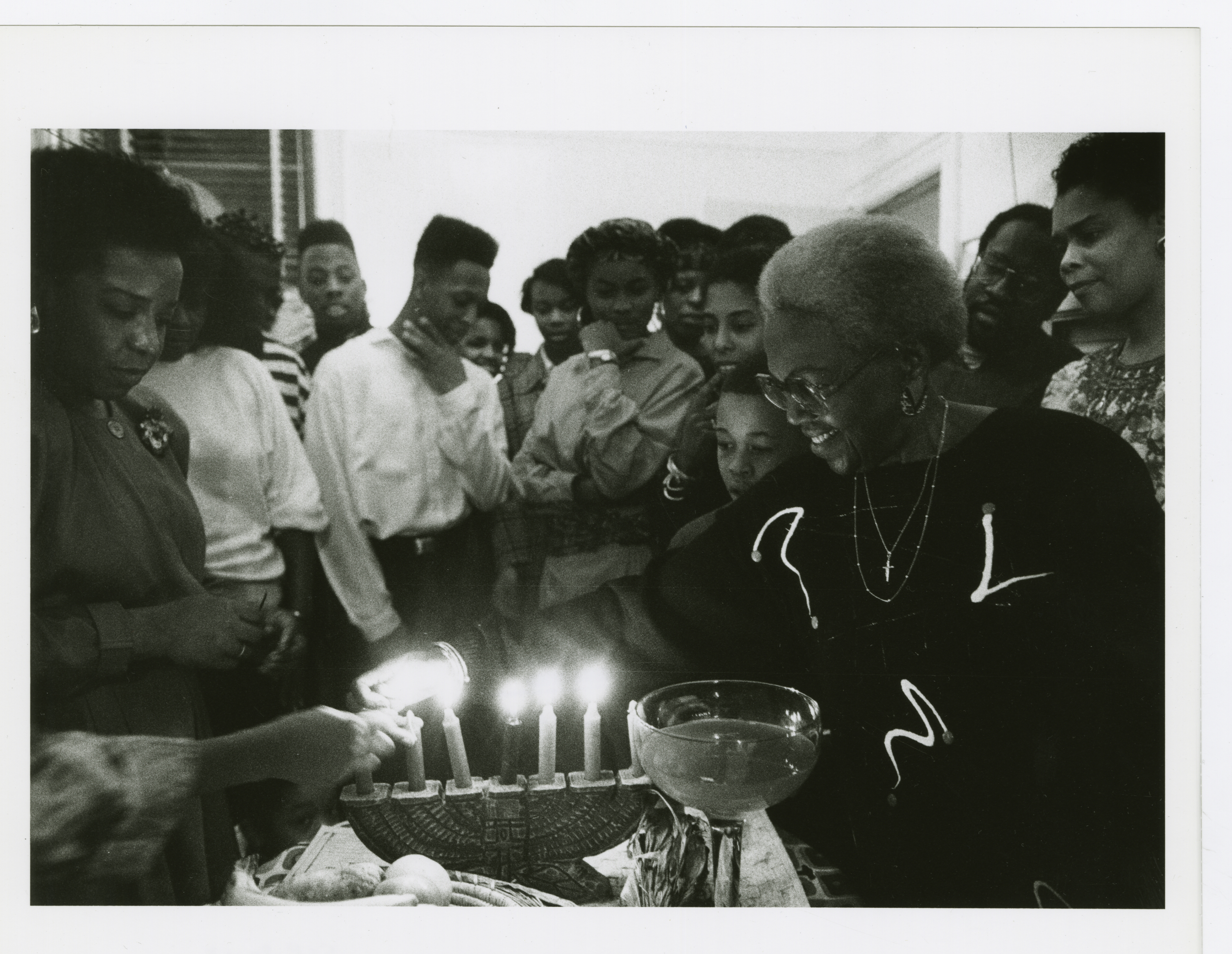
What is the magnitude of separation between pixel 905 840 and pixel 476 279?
93 cm

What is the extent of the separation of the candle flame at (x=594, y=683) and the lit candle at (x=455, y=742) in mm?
164

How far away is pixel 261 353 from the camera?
52.2 inches

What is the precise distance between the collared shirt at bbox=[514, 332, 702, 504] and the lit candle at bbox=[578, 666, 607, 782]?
0.24 meters

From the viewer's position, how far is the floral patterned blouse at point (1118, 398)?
131 cm

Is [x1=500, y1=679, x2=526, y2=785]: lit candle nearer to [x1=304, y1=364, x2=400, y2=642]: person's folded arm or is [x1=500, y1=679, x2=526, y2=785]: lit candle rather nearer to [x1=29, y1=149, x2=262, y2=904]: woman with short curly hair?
[x1=304, y1=364, x2=400, y2=642]: person's folded arm

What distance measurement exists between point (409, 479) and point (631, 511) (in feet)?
0.97

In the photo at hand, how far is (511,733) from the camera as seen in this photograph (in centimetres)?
137

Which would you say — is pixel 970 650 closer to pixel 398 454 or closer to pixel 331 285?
pixel 398 454

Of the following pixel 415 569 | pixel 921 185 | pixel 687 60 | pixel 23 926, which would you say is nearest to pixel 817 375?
pixel 921 185

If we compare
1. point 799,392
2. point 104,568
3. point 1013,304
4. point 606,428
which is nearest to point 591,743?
point 606,428

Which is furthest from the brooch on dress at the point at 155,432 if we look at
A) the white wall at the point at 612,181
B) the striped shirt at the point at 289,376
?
the white wall at the point at 612,181

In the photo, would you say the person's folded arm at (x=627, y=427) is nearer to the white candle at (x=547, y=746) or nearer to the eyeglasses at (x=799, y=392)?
the eyeglasses at (x=799, y=392)

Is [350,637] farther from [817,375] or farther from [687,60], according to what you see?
[687,60]

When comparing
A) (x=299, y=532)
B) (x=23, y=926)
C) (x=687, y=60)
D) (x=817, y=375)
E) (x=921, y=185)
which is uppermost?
(x=687, y=60)
